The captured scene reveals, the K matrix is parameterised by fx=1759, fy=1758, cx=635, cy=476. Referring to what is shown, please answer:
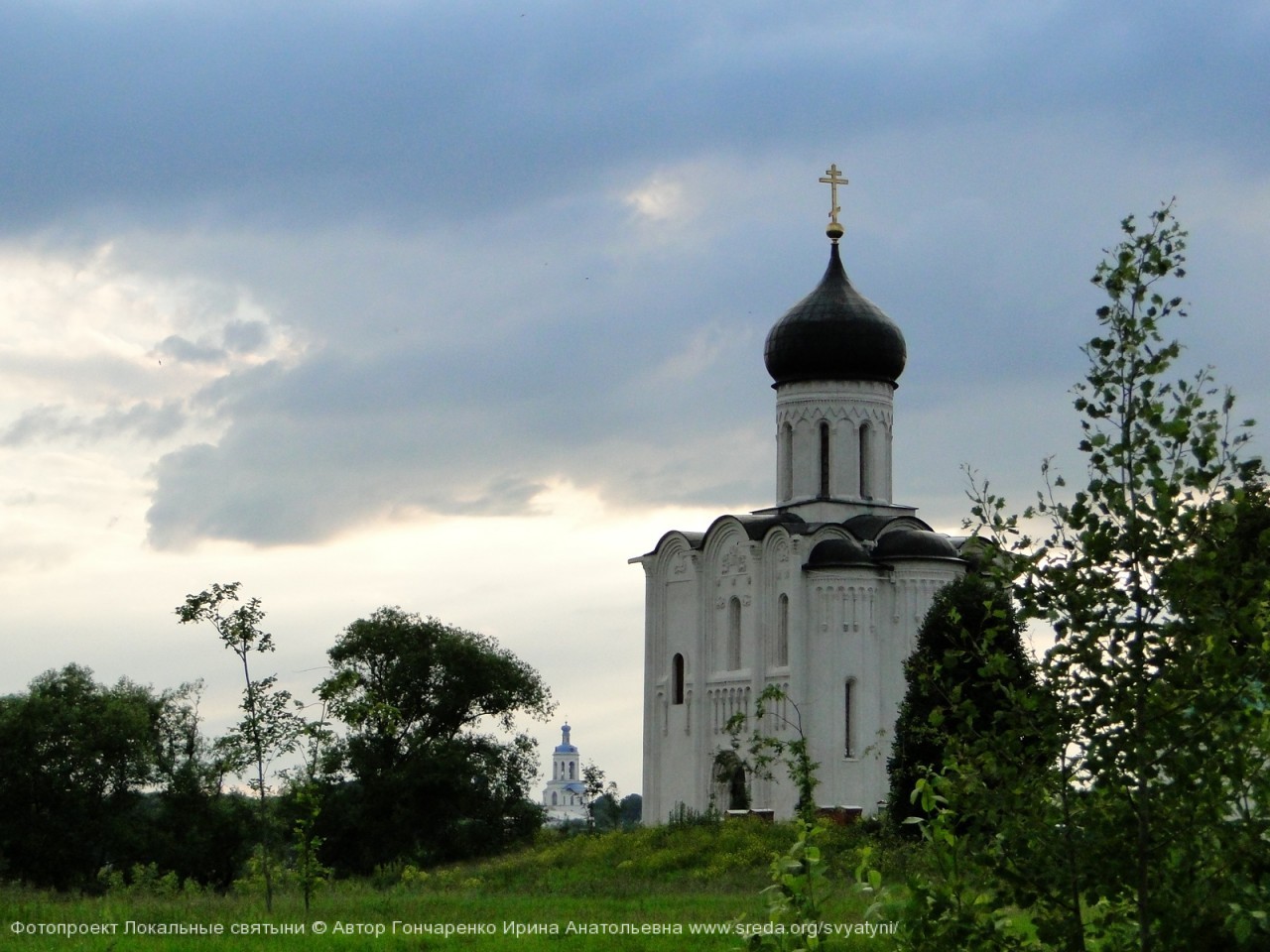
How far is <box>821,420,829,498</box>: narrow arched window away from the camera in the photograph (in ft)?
117

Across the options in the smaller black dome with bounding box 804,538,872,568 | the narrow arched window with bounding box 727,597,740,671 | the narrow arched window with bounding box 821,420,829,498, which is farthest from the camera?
the narrow arched window with bounding box 821,420,829,498

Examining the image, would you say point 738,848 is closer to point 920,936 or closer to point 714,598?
point 714,598

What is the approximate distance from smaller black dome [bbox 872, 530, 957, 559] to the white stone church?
3 cm

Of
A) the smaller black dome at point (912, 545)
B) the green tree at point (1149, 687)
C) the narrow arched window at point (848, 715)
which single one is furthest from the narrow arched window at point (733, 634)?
the green tree at point (1149, 687)

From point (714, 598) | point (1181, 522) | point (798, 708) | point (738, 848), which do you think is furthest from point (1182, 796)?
point (714, 598)

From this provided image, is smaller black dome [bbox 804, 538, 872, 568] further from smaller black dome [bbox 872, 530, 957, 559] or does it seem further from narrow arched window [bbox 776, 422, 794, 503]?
narrow arched window [bbox 776, 422, 794, 503]

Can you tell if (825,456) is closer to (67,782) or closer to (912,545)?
(912,545)

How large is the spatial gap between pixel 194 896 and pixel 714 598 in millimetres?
16999

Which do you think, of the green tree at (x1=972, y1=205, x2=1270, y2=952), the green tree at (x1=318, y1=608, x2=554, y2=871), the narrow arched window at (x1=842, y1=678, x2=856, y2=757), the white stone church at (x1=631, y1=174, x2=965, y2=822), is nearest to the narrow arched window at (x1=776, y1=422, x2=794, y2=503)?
the white stone church at (x1=631, y1=174, x2=965, y2=822)

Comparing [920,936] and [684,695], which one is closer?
[920,936]

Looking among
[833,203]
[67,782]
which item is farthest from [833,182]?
[67,782]

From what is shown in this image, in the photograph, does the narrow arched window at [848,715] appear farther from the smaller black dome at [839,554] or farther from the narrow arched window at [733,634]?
the narrow arched window at [733,634]

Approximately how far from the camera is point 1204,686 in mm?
5898

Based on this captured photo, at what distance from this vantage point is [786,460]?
36375 mm
